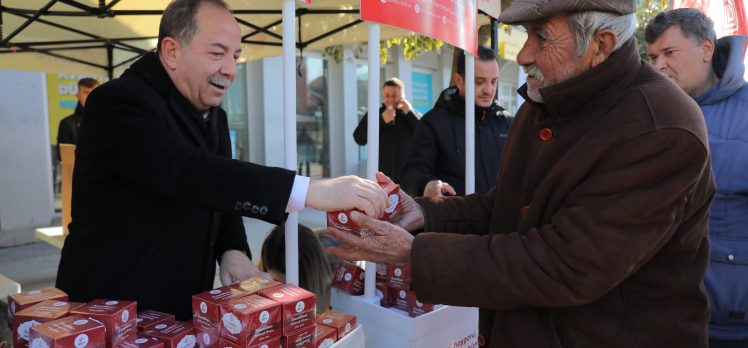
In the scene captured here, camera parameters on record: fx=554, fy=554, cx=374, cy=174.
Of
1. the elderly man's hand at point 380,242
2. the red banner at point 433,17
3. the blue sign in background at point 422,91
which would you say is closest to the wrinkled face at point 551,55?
the elderly man's hand at point 380,242

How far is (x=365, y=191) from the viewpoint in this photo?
63.4 inches

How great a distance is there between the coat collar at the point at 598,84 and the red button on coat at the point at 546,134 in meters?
0.07

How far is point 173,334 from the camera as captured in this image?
1.45m

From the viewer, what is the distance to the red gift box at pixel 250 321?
138cm

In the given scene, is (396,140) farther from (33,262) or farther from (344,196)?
(33,262)

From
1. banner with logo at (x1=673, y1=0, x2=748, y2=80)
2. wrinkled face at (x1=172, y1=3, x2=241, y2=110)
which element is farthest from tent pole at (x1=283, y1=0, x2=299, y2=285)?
banner with logo at (x1=673, y1=0, x2=748, y2=80)

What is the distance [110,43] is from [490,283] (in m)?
5.20

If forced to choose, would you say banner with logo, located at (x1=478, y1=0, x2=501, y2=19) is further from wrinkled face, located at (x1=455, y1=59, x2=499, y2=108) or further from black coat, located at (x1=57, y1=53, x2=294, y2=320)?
black coat, located at (x1=57, y1=53, x2=294, y2=320)

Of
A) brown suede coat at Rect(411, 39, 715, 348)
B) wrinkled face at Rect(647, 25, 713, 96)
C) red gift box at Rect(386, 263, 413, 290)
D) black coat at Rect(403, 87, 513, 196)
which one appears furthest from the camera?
black coat at Rect(403, 87, 513, 196)

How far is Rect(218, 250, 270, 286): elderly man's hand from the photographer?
1926mm

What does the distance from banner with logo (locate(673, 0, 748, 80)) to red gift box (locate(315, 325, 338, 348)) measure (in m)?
3.90

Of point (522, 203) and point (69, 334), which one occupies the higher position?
point (522, 203)

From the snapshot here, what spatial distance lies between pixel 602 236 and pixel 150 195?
1.27 m

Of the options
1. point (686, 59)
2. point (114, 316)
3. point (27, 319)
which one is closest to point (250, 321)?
point (114, 316)
